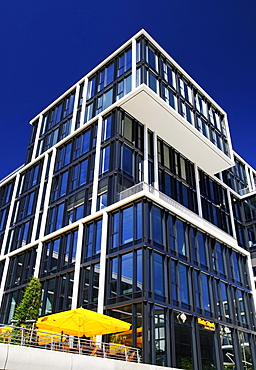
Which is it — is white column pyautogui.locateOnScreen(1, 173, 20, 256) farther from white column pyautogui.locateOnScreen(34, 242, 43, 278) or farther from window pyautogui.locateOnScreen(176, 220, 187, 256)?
window pyautogui.locateOnScreen(176, 220, 187, 256)

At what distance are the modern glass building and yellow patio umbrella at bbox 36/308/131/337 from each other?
255 centimetres

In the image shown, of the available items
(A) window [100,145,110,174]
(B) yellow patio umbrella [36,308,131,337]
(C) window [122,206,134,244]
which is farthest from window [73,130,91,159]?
(B) yellow patio umbrella [36,308,131,337]

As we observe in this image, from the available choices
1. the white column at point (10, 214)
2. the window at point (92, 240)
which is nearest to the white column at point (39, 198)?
the white column at point (10, 214)

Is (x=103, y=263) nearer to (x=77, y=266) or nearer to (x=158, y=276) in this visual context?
(x=77, y=266)

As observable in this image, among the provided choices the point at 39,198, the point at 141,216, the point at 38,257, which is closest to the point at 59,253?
the point at 38,257

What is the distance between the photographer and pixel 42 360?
13320 millimetres

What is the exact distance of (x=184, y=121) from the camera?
32688 millimetres

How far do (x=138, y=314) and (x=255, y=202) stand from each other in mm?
24403

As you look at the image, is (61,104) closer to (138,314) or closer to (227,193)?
(227,193)

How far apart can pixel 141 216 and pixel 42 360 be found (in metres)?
12.7

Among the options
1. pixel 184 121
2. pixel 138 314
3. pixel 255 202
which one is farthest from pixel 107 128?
pixel 255 202

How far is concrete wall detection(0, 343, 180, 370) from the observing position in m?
12.4

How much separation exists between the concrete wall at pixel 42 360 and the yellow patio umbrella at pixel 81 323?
2718 millimetres

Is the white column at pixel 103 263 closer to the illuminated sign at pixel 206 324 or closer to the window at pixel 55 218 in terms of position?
the window at pixel 55 218
